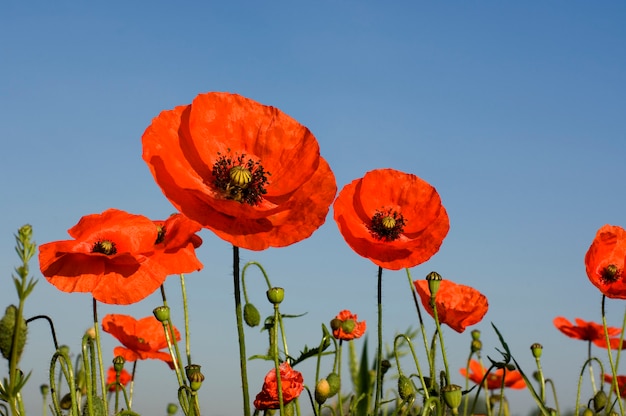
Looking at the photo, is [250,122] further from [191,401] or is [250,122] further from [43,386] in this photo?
[43,386]

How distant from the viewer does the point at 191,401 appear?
2.32 metres

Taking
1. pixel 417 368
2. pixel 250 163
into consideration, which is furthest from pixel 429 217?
pixel 250 163

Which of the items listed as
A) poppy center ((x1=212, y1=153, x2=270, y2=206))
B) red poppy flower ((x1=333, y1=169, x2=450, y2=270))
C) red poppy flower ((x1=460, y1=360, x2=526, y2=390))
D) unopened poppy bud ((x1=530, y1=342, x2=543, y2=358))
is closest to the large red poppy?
poppy center ((x1=212, y1=153, x2=270, y2=206))

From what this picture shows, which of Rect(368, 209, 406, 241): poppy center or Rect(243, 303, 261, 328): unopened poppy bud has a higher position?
Rect(368, 209, 406, 241): poppy center

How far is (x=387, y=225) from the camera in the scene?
11.1 feet

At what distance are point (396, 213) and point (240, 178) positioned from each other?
1238 millimetres

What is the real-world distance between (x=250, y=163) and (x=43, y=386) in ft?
9.16

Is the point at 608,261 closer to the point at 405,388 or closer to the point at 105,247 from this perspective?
the point at 405,388

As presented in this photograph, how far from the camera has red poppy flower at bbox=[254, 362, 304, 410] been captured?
2.56m

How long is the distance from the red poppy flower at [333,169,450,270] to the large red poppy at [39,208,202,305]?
0.79m

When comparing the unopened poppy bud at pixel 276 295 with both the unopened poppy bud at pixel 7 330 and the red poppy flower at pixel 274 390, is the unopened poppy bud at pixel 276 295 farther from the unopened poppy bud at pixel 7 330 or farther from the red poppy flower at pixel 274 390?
the unopened poppy bud at pixel 7 330

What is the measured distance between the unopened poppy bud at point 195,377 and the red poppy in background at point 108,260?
0.97 feet

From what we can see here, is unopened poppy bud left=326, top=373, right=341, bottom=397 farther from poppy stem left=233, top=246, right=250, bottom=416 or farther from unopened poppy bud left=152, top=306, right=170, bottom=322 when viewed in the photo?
poppy stem left=233, top=246, right=250, bottom=416

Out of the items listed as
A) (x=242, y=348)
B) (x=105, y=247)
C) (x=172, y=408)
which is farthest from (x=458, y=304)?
(x=172, y=408)
